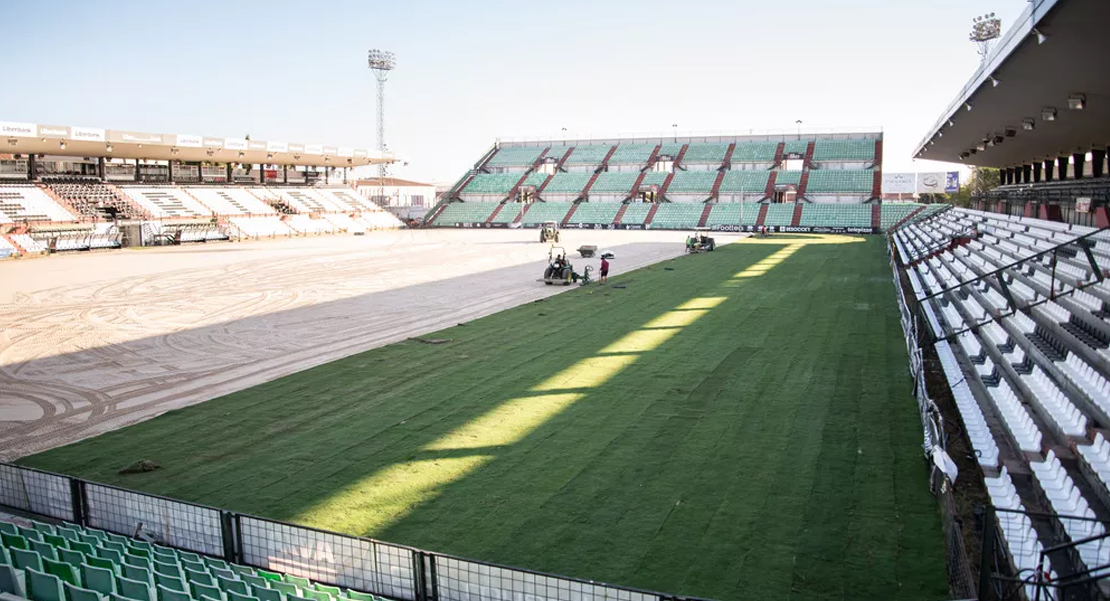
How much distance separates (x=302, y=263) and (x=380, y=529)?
3561 cm

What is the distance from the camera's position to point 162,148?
2522 inches

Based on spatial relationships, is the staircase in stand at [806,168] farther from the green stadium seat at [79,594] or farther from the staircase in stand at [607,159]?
the green stadium seat at [79,594]

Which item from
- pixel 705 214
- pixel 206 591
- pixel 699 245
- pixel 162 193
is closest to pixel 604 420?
pixel 206 591

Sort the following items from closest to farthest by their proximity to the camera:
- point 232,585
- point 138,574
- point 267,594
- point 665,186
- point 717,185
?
point 267,594 < point 138,574 < point 232,585 < point 717,185 < point 665,186

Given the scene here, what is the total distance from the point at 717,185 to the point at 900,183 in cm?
3463

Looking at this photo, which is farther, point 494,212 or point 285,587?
point 494,212

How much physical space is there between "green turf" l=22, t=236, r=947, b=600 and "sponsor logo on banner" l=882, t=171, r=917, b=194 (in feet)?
306

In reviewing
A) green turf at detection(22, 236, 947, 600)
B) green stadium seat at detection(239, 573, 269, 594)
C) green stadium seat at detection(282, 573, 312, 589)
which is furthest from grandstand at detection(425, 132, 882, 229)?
green stadium seat at detection(239, 573, 269, 594)

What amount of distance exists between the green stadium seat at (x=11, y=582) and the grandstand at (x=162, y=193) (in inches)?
1976

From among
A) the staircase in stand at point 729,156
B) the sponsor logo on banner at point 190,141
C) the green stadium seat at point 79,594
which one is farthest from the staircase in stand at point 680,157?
the green stadium seat at point 79,594

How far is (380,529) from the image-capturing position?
9.38 m

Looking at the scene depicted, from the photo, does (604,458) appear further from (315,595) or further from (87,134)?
(87,134)

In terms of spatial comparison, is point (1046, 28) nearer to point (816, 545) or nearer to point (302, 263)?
point (816, 545)

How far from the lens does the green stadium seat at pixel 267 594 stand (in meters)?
6.18
